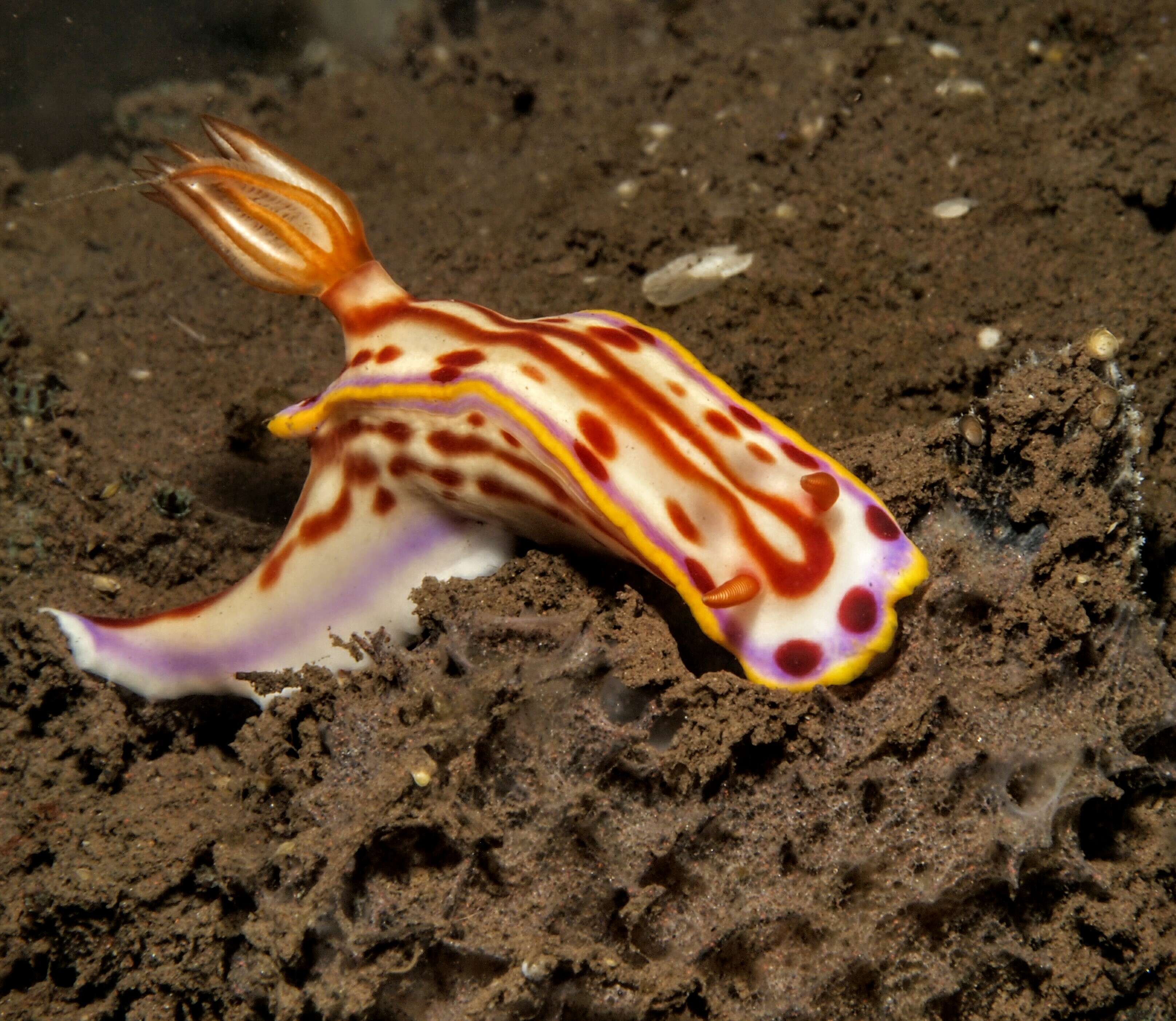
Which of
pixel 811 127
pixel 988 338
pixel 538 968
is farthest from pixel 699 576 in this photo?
pixel 811 127

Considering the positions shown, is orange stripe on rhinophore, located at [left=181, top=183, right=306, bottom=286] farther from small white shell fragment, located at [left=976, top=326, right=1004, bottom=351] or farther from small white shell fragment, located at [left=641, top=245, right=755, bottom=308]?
small white shell fragment, located at [left=976, top=326, right=1004, bottom=351]

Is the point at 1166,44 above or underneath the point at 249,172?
underneath

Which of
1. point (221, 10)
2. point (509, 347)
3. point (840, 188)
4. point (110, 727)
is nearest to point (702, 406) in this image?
point (509, 347)

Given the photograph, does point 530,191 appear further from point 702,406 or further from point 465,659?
point 465,659

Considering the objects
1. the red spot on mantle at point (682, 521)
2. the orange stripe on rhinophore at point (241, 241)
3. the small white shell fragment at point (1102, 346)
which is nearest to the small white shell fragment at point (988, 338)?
the small white shell fragment at point (1102, 346)

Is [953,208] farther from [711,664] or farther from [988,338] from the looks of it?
[711,664]

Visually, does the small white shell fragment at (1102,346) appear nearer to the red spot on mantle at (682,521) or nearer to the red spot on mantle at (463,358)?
the red spot on mantle at (682,521)
